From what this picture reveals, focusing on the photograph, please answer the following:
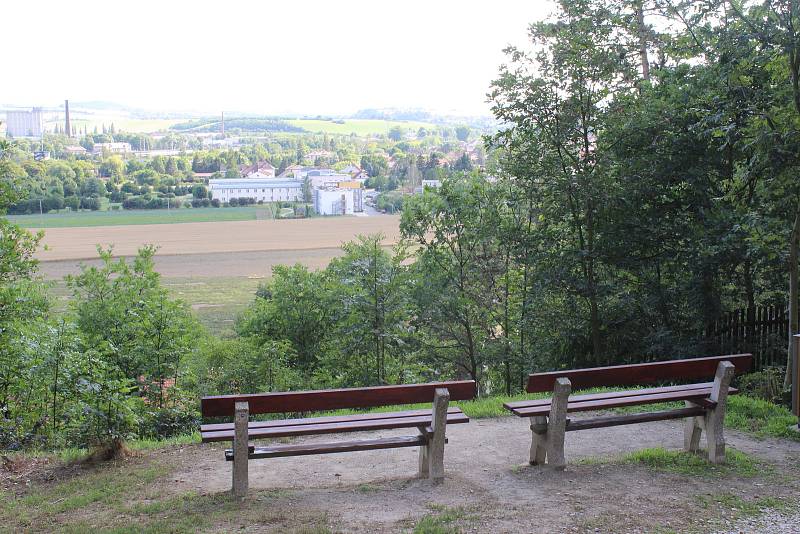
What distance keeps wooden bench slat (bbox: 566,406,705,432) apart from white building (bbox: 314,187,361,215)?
26.1 m

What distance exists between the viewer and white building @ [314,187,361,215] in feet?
105

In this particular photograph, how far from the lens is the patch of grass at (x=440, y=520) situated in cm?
418

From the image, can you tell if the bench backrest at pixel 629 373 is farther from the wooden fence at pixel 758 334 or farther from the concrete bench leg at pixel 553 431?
the wooden fence at pixel 758 334

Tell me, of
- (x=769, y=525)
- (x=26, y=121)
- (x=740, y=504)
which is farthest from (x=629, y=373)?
(x=26, y=121)

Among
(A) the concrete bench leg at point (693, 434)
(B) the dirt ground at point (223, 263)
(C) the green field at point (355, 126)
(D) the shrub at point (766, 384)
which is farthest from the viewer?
(C) the green field at point (355, 126)

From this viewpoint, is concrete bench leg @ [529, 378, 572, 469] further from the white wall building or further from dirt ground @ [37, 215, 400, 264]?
the white wall building

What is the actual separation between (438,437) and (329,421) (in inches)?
28.9

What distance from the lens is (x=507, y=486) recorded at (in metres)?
5.02

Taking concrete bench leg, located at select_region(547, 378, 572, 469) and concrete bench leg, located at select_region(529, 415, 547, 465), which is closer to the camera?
concrete bench leg, located at select_region(547, 378, 572, 469)

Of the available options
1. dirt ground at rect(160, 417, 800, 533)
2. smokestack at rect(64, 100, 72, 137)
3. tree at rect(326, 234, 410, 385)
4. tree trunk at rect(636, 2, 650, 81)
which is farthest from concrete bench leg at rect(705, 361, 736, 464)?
smokestack at rect(64, 100, 72, 137)

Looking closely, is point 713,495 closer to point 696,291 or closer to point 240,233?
point 696,291

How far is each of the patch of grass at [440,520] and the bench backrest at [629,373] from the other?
1.02 meters

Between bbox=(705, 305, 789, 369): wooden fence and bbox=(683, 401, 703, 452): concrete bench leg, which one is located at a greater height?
bbox=(705, 305, 789, 369): wooden fence

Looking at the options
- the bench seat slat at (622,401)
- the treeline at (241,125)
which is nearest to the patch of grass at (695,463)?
the bench seat slat at (622,401)
